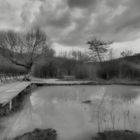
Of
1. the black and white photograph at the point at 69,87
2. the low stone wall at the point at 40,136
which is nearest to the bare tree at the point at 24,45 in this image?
the black and white photograph at the point at 69,87

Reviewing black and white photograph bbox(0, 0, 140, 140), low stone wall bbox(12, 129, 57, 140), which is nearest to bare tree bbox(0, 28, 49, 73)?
black and white photograph bbox(0, 0, 140, 140)

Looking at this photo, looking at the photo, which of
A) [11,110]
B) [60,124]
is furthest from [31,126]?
[11,110]

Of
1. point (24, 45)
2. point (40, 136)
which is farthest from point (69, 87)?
point (24, 45)

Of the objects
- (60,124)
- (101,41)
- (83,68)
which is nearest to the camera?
(60,124)

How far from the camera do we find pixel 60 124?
366cm

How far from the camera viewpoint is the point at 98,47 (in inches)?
824

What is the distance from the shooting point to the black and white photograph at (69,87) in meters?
3.34

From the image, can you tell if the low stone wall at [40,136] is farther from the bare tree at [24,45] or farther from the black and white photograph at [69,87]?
the bare tree at [24,45]

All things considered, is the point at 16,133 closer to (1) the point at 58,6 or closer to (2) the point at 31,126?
(2) the point at 31,126

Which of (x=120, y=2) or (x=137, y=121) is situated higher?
(x=120, y=2)

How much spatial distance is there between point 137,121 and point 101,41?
18.4m

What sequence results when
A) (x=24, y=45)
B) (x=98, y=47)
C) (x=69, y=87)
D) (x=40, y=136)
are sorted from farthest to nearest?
(x=98, y=47), (x=24, y=45), (x=69, y=87), (x=40, y=136)

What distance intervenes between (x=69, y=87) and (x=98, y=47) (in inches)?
493

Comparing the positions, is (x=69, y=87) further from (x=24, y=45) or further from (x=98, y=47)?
(x=98, y=47)
